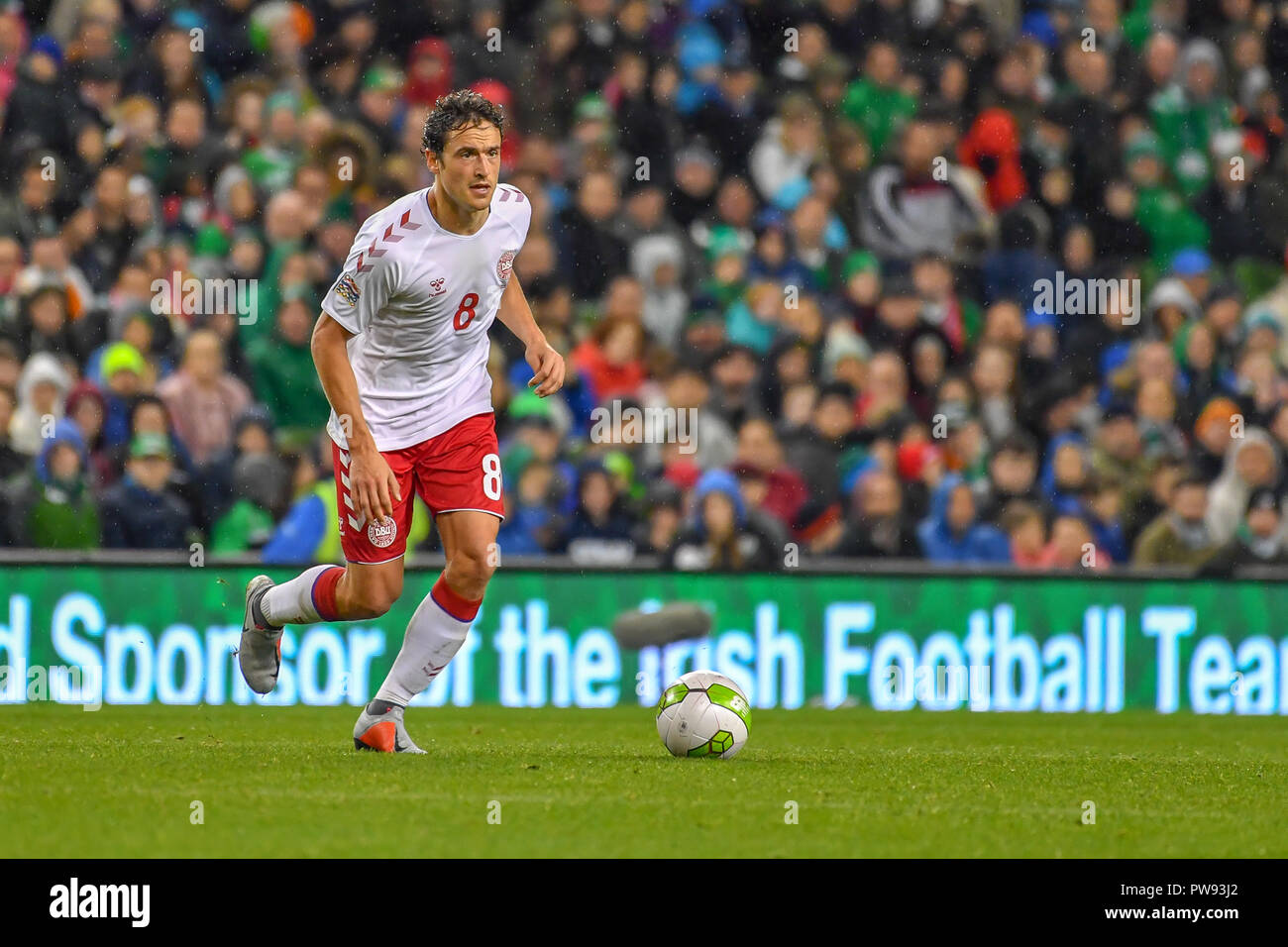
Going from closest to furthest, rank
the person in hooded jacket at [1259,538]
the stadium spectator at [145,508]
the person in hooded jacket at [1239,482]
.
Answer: the stadium spectator at [145,508], the person in hooded jacket at [1259,538], the person in hooded jacket at [1239,482]

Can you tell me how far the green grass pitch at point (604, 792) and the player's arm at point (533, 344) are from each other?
1.30 metres

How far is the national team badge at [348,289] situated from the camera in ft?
21.9

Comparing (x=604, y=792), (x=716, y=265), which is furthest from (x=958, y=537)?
(x=604, y=792)

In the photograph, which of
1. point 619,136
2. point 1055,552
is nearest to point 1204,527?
point 1055,552

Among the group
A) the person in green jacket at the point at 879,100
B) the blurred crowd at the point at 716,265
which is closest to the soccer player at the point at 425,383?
the blurred crowd at the point at 716,265

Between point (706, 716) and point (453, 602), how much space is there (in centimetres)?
97

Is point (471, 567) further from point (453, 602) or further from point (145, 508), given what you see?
point (145, 508)

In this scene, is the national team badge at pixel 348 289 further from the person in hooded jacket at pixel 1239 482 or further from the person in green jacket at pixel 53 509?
the person in hooded jacket at pixel 1239 482

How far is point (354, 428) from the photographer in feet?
21.5

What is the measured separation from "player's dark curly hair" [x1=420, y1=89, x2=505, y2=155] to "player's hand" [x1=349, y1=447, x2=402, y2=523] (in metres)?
1.03

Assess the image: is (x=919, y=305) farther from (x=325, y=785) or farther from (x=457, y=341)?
(x=325, y=785)

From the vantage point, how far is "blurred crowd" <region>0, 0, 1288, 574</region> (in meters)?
11.2

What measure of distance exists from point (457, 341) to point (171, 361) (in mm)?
4836

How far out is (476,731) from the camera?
27.9 ft
